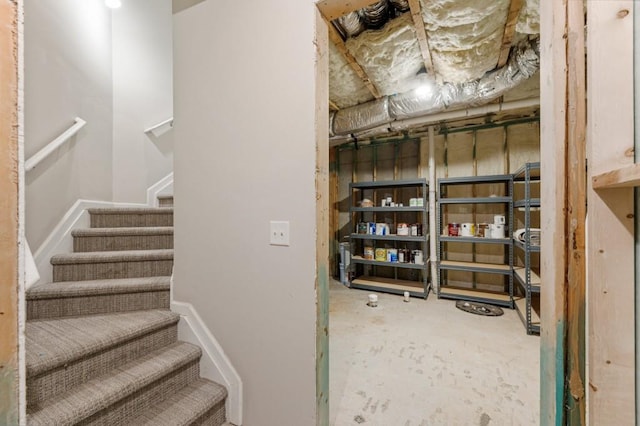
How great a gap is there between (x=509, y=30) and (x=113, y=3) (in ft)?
12.4

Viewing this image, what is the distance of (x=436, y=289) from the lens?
13.0ft

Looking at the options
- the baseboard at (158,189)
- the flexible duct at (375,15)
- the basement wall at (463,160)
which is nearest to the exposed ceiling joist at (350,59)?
the flexible duct at (375,15)

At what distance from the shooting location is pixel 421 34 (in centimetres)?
214

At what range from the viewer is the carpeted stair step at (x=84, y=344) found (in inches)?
42.6

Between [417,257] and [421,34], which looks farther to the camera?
[417,257]

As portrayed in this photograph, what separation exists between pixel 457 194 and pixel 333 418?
3.48 m

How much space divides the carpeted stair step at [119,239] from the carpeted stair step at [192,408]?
1171mm

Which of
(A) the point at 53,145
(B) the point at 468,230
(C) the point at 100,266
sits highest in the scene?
(A) the point at 53,145

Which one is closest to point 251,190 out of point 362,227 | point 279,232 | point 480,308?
point 279,232

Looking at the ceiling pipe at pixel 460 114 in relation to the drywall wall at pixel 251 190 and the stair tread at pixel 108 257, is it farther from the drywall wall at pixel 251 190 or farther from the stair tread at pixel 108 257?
the stair tread at pixel 108 257

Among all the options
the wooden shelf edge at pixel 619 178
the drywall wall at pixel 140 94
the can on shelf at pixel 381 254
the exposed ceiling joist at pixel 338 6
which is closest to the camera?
the wooden shelf edge at pixel 619 178

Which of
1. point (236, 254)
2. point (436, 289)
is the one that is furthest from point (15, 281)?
point (436, 289)

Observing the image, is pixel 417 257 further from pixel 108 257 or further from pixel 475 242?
pixel 108 257

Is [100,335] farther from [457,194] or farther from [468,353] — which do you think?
[457,194]
